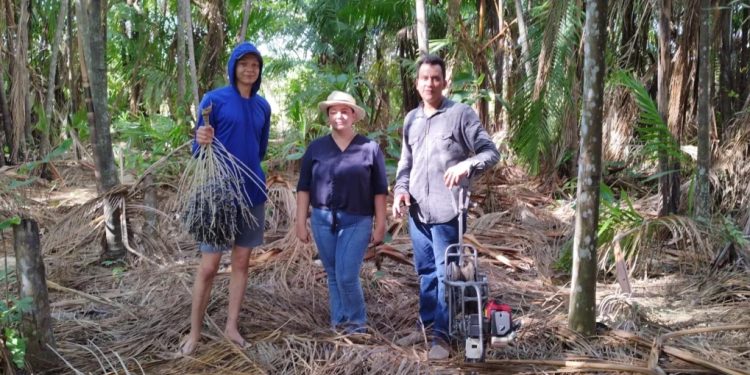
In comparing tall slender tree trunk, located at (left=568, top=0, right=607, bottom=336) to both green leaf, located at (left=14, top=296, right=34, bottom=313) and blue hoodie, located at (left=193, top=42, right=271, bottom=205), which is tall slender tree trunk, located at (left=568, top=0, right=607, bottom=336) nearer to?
blue hoodie, located at (left=193, top=42, right=271, bottom=205)

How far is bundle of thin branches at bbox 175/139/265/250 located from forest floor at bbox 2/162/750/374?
Answer: 703mm

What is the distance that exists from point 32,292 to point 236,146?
136cm

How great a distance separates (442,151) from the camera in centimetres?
378

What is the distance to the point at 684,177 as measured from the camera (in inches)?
283

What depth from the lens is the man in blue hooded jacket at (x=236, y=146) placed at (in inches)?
148

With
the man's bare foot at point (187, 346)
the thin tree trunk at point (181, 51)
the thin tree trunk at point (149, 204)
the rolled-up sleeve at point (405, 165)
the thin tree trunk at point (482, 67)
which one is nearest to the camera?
the man's bare foot at point (187, 346)

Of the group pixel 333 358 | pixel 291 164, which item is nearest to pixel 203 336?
pixel 333 358

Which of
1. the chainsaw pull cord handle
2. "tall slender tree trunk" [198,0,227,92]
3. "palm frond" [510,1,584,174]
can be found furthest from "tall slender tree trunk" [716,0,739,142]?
"tall slender tree trunk" [198,0,227,92]

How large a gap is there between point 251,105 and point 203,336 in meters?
1.43

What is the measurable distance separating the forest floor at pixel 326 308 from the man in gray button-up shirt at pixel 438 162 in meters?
0.50

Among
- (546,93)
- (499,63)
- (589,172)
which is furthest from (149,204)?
(499,63)

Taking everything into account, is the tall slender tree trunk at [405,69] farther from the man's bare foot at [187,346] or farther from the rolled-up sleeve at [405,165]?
the man's bare foot at [187,346]

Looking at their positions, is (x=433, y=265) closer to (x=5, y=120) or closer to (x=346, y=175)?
(x=346, y=175)

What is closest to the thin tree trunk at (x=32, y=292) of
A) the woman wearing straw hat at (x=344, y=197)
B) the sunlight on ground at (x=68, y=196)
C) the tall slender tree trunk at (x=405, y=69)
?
the woman wearing straw hat at (x=344, y=197)
